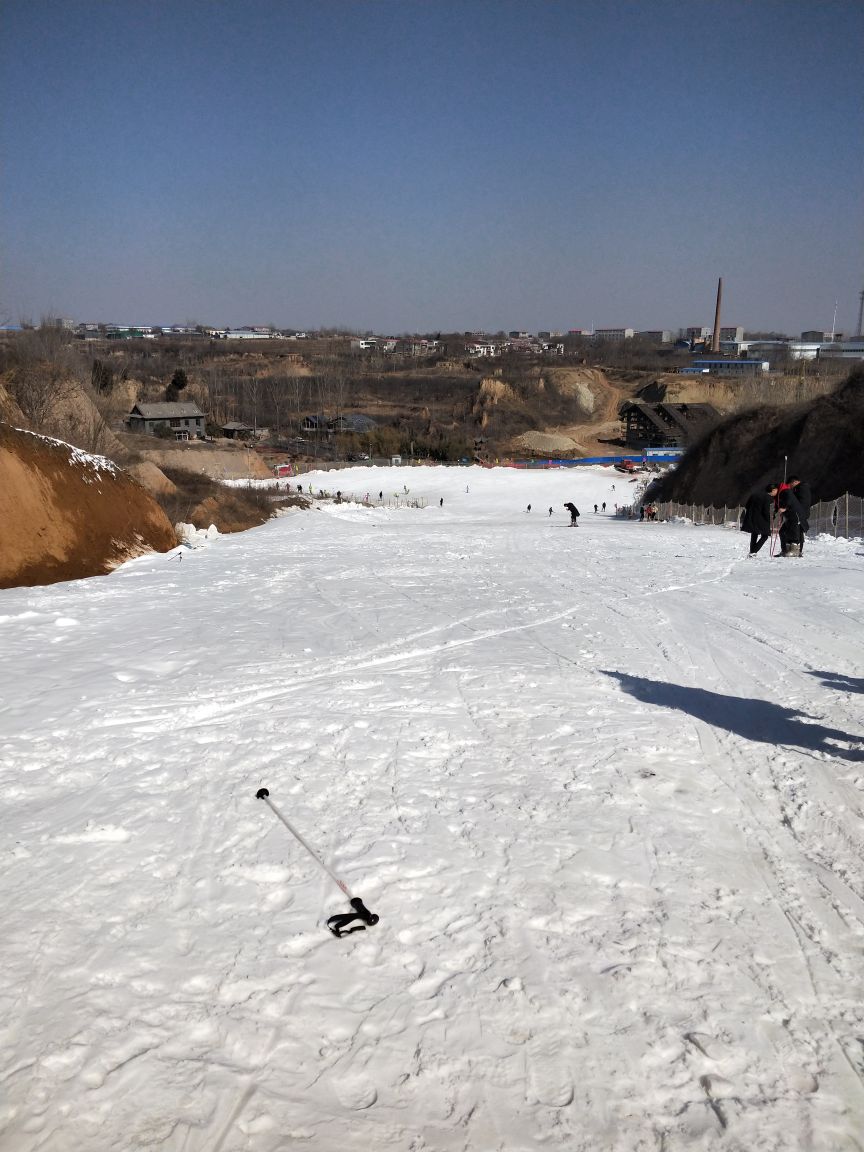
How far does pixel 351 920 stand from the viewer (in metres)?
4.04

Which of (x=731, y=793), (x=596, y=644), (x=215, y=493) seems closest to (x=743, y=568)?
(x=596, y=644)

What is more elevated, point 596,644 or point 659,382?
point 659,382

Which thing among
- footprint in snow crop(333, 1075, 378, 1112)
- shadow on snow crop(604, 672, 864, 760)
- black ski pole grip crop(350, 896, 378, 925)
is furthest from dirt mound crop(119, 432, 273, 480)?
footprint in snow crop(333, 1075, 378, 1112)

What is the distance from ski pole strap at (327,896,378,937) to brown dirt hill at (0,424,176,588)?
35.2 ft

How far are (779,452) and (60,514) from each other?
37.4 meters

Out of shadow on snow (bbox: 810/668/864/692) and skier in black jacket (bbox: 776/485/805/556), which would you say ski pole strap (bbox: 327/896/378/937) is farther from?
skier in black jacket (bbox: 776/485/805/556)

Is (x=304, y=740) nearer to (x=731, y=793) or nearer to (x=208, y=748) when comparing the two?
(x=208, y=748)

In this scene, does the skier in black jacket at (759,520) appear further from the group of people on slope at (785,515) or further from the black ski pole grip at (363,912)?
the black ski pole grip at (363,912)

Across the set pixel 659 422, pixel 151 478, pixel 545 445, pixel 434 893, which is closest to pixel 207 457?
pixel 151 478

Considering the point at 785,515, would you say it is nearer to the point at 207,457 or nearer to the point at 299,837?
the point at 299,837

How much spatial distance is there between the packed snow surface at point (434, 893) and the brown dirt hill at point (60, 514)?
4.35 metres

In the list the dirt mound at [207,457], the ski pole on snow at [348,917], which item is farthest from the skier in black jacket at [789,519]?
the dirt mound at [207,457]

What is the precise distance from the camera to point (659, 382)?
10725 cm

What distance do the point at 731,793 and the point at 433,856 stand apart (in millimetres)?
2269
